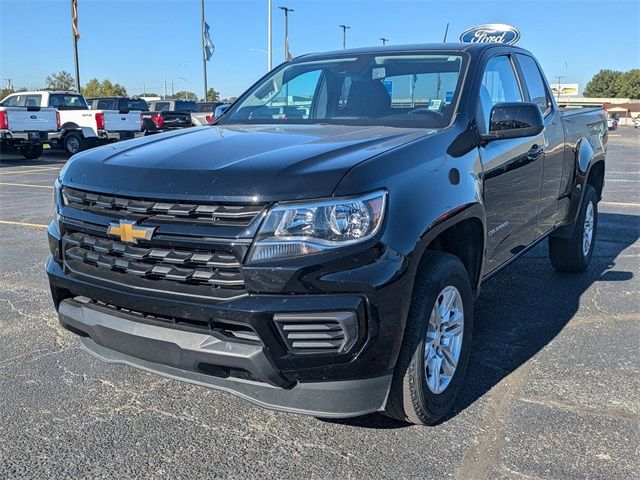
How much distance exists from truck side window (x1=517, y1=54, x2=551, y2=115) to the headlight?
2.87 metres

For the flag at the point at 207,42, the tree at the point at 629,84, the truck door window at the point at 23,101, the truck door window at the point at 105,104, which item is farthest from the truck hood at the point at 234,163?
the tree at the point at 629,84

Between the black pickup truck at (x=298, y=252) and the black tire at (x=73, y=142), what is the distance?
18.6 meters

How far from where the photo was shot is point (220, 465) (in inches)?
108

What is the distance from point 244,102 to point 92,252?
207cm

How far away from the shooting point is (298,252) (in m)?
2.40

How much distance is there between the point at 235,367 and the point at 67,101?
2177 centimetres

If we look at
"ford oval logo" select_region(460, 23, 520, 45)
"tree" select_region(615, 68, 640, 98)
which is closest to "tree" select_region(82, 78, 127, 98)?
"ford oval logo" select_region(460, 23, 520, 45)

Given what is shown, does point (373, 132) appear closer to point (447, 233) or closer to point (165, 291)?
point (447, 233)

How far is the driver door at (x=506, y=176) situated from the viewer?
11.8 ft

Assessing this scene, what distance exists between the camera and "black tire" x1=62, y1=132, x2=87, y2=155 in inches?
808

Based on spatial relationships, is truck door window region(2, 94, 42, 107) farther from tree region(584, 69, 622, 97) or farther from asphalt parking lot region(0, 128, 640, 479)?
tree region(584, 69, 622, 97)

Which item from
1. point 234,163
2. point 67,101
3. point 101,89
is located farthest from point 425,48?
point 101,89

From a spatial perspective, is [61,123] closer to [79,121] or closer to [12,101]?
[79,121]

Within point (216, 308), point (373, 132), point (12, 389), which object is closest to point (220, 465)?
point (216, 308)
